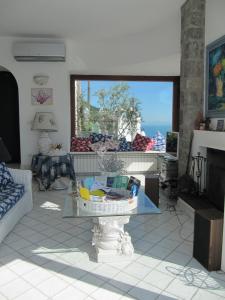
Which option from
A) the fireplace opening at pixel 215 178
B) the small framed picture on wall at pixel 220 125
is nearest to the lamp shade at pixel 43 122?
the fireplace opening at pixel 215 178

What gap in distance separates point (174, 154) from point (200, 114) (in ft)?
3.23

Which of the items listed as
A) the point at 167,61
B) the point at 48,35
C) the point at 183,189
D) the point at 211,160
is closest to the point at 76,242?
the point at 183,189

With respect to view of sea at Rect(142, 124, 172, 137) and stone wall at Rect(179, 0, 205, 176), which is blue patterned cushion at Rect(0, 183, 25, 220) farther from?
view of sea at Rect(142, 124, 172, 137)

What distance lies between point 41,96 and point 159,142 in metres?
2.84

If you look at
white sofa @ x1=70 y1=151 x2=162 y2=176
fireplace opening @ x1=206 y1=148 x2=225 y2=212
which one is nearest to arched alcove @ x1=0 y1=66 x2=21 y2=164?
white sofa @ x1=70 y1=151 x2=162 y2=176

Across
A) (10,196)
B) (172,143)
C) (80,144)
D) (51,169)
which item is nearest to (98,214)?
(10,196)

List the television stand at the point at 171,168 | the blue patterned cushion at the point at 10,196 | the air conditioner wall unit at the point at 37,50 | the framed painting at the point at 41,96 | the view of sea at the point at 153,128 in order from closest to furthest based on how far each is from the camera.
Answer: the blue patterned cushion at the point at 10,196, the television stand at the point at 171,168, the air conditioner wall unit at the point at 37,50, the framed painting at the point at 41,96, the view of sea at the point at 153,128

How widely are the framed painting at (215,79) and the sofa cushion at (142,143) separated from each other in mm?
2427

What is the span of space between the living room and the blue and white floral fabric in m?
1.41

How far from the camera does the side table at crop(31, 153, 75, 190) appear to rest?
463 cm

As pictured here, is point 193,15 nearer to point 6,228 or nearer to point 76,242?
point 76,242

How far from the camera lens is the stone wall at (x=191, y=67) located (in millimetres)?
3781

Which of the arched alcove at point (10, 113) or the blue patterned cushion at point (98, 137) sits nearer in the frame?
the blue patterned cushion at point (98, 137)

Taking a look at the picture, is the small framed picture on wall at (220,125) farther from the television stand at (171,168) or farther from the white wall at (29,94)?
the white wall at (29,94)
